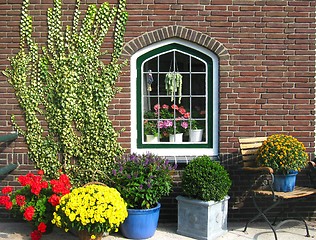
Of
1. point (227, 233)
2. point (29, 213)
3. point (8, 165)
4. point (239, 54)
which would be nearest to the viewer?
point (29, 213)

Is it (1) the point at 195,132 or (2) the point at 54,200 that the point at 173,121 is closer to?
(1) the point at 195,132

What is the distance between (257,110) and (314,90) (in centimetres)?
88

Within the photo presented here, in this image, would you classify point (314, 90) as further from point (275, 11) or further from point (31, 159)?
point (31, 159)

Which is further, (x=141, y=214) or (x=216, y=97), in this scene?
(x=216, y=97)

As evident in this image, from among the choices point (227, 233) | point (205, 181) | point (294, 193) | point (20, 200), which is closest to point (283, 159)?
point (294, 193)

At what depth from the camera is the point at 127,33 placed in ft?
20.5

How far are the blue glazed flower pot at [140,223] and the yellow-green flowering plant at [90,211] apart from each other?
1.27 feet

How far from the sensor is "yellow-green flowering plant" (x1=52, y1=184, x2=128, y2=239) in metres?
4.87

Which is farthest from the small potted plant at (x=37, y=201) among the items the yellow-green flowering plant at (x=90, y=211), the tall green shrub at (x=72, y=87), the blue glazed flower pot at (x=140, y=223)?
the blue glazed flower pot at (x=140, y=223)

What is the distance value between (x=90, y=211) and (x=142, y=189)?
0.85 m

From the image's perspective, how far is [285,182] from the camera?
564cm

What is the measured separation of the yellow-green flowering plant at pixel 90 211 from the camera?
4871 millimetres

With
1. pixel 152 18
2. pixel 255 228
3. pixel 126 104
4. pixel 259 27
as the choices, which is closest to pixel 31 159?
pixel 126 104

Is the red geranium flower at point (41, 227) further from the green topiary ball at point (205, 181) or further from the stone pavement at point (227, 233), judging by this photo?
the green topiary ball at point (205, 181)
